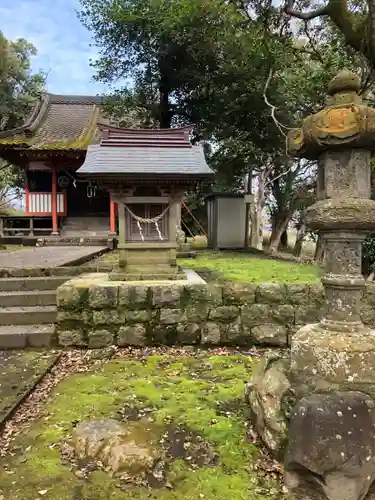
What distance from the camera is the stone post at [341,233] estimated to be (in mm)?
2725

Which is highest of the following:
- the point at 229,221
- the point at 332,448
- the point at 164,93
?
the point at 164,93

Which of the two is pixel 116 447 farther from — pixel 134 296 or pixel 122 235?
pixel 122 235

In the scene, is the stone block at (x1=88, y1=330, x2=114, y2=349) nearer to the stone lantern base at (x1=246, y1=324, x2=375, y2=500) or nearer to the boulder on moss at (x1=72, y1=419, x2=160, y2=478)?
the boulder on moss at (x1=72, y1=419, x2=160, y2=478)

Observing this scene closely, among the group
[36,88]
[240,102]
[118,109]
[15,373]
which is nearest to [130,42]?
[118,109]

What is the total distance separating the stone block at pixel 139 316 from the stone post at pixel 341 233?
290 centimetres

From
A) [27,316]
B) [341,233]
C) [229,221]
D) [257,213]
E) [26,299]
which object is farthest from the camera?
[257,213]

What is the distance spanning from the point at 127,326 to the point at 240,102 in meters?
12.7

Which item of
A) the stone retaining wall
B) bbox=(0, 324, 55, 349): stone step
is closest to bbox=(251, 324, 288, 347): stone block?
the stone retaining wall

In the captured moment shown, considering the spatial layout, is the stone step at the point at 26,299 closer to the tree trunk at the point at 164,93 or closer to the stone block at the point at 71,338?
the stone block at the point at 71,338

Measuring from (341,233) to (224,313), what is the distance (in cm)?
302

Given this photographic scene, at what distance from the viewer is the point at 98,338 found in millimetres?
5449

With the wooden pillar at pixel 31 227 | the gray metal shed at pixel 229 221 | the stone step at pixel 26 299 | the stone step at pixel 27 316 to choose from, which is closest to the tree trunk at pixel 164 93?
the gray metal shed at pixel 229 221

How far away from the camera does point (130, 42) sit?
1652 centimetres

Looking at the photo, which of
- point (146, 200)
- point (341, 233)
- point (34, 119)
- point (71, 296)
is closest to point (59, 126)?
point (34, 119)
